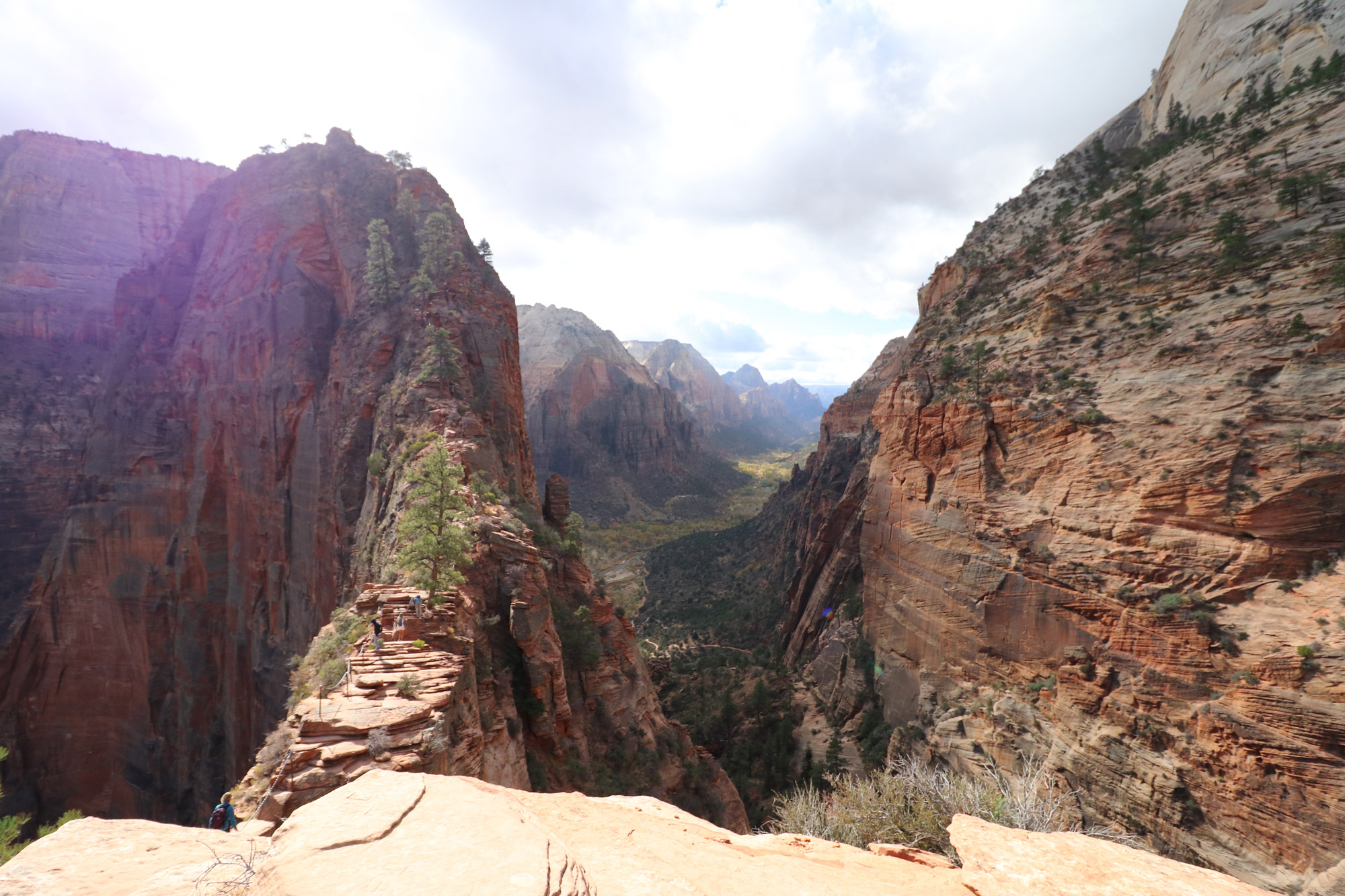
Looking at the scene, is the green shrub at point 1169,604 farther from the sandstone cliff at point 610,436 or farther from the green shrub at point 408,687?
the sandstone cliff at point 610,436

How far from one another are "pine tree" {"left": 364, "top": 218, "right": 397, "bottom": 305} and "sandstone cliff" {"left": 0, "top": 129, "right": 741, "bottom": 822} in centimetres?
75

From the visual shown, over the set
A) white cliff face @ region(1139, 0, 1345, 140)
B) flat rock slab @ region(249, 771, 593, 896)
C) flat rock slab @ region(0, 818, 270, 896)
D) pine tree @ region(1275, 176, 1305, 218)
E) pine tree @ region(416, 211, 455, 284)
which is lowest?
flat rock slab @ region(0, 818, 270, 896)

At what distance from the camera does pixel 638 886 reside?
5258mm

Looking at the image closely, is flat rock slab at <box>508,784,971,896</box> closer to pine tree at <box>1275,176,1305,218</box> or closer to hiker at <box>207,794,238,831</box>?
hiker at <box>207,794,238,831</box>

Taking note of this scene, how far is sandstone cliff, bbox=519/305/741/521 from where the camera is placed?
112250 millimetres

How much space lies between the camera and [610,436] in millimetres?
124125

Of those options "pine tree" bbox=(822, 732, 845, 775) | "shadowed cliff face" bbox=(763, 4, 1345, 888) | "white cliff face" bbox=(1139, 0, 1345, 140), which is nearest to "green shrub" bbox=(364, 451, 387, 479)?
"shadowed cliff face" bbox=(763, 4, 1345, 888)

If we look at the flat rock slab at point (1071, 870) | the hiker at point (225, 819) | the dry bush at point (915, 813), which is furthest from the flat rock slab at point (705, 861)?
the hiker at point (225, 819)

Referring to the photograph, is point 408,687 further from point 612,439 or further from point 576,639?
point 612,439

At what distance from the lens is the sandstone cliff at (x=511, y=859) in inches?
175

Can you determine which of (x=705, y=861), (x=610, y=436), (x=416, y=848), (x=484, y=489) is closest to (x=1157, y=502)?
(x=705, y=861)

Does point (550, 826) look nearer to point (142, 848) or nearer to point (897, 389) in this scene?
point (142, 848)

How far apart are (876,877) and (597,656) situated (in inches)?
595

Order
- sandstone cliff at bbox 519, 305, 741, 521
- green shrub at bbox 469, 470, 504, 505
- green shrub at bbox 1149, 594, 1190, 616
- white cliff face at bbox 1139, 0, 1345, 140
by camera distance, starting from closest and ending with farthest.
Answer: green shrub at bbox 1149, 594, 1190, 616 → white cliff face at bbox 1139, 0, 1345, 140 → green shrub at bbox 469, 470, 504, 505 → sandstone cliff at bbox 519, 305, 741, 521
